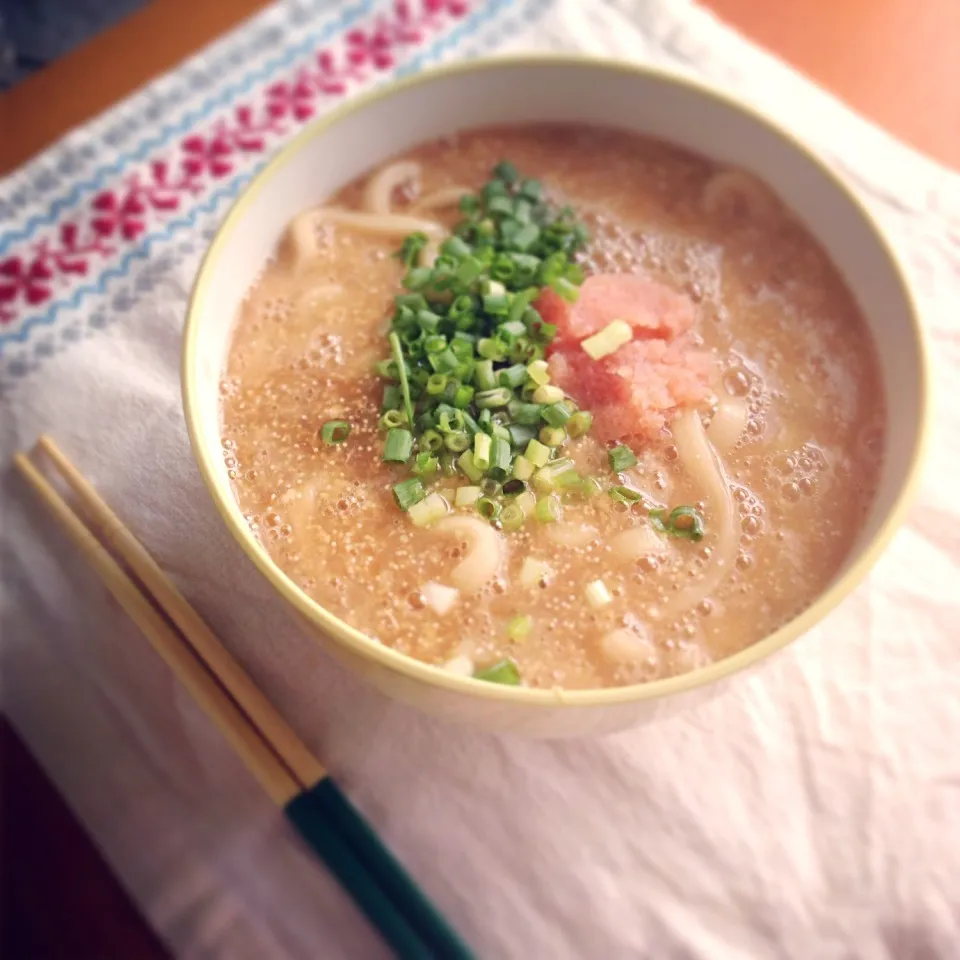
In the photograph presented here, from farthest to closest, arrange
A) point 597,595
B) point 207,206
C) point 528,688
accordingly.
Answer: point 207,206
point 597,595
point 528,688

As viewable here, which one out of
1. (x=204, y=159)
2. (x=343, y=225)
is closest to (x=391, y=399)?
(x=343, y=225)

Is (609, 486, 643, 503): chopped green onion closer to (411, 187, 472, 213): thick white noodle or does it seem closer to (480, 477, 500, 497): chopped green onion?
(480, 477, 500, 497): chopped green onion

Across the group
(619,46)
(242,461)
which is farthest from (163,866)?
(619,46)

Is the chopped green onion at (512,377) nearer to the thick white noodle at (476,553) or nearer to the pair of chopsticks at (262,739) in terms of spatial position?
the thick white noodle at (476,553)

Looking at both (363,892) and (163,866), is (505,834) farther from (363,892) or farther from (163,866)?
(163,866)

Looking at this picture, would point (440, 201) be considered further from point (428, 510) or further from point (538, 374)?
point (428, 510)

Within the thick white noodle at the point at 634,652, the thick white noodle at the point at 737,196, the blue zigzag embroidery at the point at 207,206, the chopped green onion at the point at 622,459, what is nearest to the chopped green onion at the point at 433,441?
the chopped green onion at the point at 622,459

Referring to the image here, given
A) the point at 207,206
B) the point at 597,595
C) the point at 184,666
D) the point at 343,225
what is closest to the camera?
the point at 597,595
